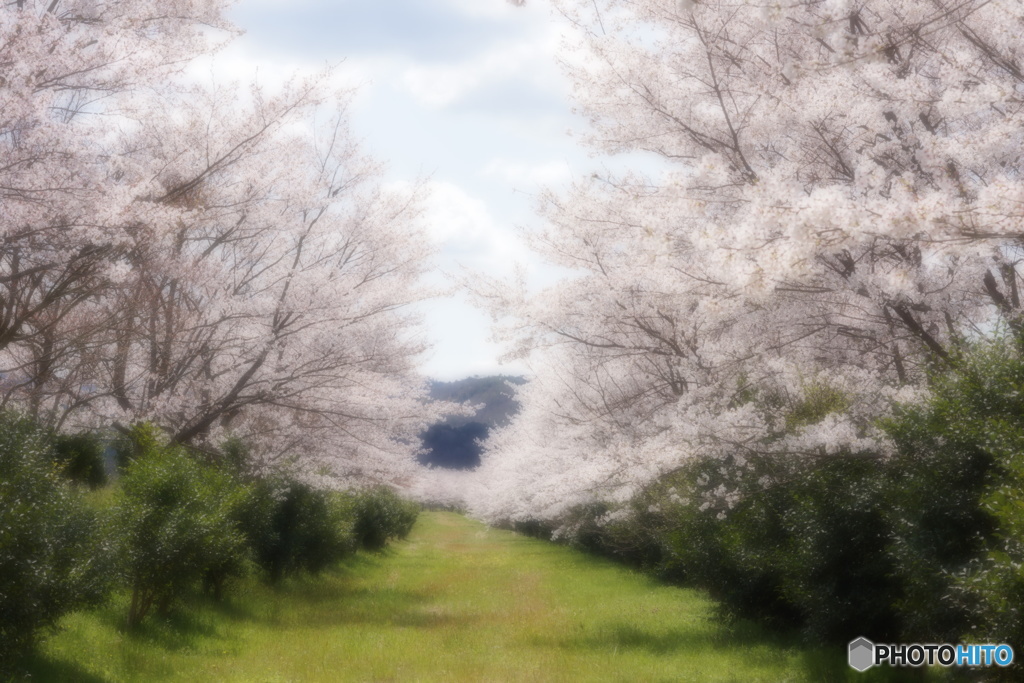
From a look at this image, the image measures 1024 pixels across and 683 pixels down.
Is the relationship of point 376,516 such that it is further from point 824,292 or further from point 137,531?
point 824,292

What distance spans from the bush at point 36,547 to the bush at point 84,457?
34.4ft

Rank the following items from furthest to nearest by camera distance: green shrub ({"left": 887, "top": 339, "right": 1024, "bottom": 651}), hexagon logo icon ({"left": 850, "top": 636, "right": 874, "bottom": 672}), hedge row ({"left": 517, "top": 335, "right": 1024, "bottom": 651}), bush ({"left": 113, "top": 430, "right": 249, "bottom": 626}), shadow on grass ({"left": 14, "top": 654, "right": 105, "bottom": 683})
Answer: bush ({"left": 113, "top": 430, "right": 249, "bottom": 626}) < hexagon logo icon ({"left": 850, "top": 636, "right": 874, "bottom": 672}) < shadow on grass ({"left": 14, "top": 654, "right": 105, "bottom": 683}) < green shrub ({"left": 887, "top": 339, "right": 1024, "bottom": 651}) < hedge row ({"left": 517, "top": 335, "right": 1024, "bottom": 651})

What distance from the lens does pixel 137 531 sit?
38.6ft

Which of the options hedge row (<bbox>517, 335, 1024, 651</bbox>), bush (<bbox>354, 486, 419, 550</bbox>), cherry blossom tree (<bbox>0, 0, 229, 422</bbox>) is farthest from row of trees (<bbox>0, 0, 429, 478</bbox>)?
bush (<bbox>354, 486, 419, 550</bbox>)

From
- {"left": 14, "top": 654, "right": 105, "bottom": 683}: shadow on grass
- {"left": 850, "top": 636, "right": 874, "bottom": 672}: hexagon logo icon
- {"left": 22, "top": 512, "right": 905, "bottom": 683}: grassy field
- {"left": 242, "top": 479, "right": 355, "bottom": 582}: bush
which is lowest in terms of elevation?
{"left": 22, "top": 512, "right": 905, "bottom": 683}: grassy field

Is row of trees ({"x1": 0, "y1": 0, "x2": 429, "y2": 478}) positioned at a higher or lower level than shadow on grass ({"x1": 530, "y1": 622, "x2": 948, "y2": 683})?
higher

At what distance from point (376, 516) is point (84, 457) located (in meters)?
15.2

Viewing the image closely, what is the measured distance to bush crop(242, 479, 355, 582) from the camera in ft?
59.3

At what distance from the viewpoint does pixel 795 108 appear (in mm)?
9562

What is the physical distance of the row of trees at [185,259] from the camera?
9.66 m

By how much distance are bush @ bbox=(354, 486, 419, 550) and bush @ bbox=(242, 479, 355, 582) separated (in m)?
6.34

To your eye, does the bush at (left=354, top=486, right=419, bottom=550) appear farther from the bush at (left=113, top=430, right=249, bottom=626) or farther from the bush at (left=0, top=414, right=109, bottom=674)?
the bush at (left=0, top=414, right=109, bottom=674)

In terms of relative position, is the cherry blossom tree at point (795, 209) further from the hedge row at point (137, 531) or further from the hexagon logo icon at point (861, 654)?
the hedge row at point (137, 531)

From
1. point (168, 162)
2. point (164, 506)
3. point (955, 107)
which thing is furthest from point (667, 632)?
point (168, 162)
